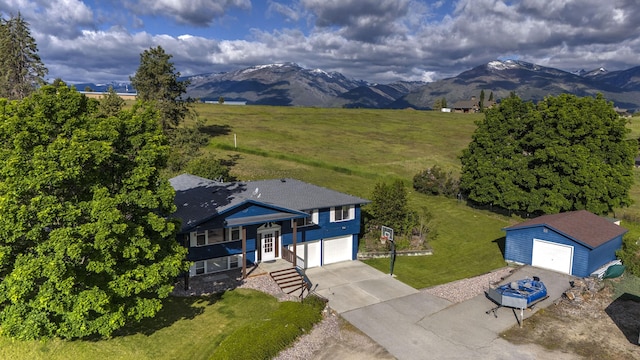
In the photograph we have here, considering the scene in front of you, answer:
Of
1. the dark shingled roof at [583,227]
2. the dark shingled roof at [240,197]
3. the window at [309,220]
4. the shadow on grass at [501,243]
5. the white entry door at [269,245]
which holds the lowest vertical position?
the shadow on grass at [501,243]

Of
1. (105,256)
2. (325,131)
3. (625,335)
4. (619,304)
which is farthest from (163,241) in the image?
(325,131)

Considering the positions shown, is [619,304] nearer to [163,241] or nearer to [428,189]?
[163,241]

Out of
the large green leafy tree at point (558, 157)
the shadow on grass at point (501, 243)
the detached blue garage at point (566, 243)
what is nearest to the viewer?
the detached blue garage at point (566, 243)

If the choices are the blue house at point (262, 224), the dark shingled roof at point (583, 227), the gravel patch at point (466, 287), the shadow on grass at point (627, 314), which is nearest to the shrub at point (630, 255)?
the dark shingled roof at point (583, 227)

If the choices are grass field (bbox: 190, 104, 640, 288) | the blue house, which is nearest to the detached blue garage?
grass field (bbox: 190, 104, 640, 288)

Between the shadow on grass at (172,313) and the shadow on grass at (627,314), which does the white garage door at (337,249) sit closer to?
the shadow on grass at (172,313)

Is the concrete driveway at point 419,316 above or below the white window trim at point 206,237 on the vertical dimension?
below

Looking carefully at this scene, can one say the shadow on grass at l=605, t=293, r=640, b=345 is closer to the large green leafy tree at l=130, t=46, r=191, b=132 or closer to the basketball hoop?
the basketball hoop

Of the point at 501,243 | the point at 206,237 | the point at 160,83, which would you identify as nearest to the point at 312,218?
the point at 206,237
